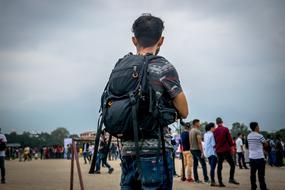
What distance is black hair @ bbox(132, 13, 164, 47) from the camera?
3064 mm

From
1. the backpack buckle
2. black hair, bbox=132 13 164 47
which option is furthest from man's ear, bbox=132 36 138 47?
the backpack buckle

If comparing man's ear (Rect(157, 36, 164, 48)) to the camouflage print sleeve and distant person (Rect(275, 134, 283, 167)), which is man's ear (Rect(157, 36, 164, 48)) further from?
distant person (Rect(275, 134, 283, 167))

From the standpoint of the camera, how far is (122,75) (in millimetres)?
2879

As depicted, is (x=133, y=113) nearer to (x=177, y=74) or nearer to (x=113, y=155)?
(x=177, y=74)

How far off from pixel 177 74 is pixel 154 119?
41 cm

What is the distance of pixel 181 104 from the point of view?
2.84 metres

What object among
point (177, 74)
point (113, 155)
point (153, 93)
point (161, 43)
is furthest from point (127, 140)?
point (113, 155)

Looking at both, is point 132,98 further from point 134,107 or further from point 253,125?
point 253,125

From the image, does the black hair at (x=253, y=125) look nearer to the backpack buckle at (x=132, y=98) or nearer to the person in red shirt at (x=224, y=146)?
the person in red shirt at (x=224, y=146)

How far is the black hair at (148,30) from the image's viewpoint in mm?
3064

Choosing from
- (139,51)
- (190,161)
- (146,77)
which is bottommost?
(190,161)

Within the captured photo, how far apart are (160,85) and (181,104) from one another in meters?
0.22

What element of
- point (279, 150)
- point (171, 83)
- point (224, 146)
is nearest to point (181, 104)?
point (171, 83)

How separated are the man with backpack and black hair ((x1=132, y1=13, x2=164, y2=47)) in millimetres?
172
